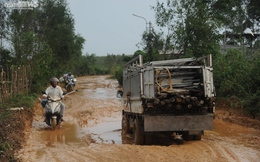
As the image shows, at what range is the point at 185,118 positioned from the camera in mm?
9438

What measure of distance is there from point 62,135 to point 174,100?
5.13 metres

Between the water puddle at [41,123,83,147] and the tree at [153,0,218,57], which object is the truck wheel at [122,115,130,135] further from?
the tree at [153,0,218,57]

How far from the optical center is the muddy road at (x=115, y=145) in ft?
26.1

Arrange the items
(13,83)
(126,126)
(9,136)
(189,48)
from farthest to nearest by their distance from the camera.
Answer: (189,48)
(13,83)
(126,126)
(9,136)

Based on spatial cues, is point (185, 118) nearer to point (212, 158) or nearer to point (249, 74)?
point (212, 158)

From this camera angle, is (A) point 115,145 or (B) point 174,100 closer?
(B) point 174,100

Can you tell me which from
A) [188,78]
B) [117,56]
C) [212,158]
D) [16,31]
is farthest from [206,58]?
[117,56]

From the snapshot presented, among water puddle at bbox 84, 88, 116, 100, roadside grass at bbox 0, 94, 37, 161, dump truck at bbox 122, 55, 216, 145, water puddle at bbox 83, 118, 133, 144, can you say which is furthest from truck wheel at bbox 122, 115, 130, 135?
water puddle at bbox 84, 88, 116, 100

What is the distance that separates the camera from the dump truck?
359 inches

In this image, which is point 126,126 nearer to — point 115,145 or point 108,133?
point 108,133

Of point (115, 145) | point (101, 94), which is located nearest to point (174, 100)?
point (115, 145)

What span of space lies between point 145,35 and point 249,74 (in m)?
10.5

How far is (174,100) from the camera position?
9.07 metres

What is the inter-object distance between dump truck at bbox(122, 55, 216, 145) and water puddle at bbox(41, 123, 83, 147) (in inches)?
101
